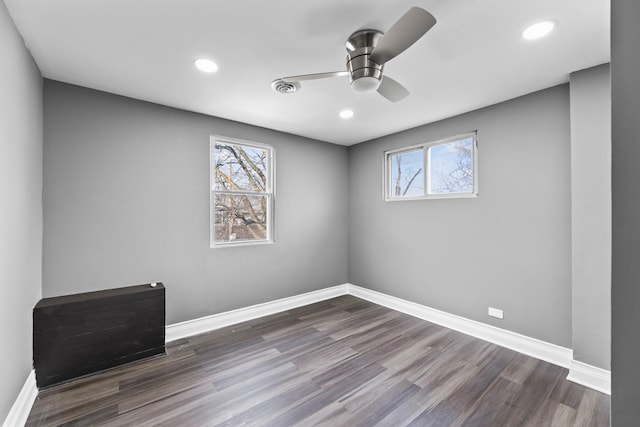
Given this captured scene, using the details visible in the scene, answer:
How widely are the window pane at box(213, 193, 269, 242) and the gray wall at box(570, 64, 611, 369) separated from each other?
10.8ft

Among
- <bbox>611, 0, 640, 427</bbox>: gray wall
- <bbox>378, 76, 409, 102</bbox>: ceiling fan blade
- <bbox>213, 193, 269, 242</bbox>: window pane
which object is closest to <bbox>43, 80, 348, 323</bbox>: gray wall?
<bbox>213, 193, 269, 242</bbox>: window pane

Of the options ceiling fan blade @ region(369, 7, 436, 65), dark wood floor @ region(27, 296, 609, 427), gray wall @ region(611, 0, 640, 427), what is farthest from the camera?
dark wood floor @ region(27, 296, 609, 427)

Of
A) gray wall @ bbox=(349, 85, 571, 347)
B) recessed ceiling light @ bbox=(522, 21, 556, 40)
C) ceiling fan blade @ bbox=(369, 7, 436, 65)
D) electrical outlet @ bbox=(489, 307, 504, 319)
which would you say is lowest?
electrical outlet @ bbox=(489, 307, 504, 319)

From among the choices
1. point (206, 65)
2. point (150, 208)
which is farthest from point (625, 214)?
point (150, 208)

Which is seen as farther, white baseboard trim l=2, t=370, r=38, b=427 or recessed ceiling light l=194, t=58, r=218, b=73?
recessed ceiling light l=194, t=58, r=218, b=73

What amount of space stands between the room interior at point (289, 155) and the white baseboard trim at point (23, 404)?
23 mm

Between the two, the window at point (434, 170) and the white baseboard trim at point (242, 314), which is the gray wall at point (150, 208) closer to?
the white baseboard trim at point (242, 314)

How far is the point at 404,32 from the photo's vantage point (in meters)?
1.51

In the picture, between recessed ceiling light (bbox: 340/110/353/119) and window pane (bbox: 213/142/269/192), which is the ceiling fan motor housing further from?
window pane (bbox: 213/142/269/192)

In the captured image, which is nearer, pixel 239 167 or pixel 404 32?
pixel 404 32

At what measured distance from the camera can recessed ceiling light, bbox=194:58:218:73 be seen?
88.0 inches

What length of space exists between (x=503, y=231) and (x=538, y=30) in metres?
1.86

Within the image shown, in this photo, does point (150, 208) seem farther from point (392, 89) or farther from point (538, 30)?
point (538, 30)

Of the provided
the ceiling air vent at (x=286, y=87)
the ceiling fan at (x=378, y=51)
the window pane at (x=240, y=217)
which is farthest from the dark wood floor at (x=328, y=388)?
the ceiling air vent at (x=286, y=87)
